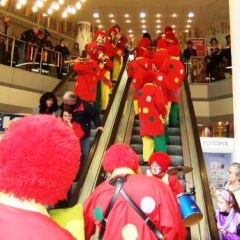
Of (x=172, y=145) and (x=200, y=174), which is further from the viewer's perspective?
(x=172, y=145)

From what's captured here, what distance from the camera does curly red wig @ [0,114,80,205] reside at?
3.79ft

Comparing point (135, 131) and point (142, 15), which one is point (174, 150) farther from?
point (142, 15)

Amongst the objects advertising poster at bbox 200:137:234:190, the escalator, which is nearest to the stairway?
the escalator

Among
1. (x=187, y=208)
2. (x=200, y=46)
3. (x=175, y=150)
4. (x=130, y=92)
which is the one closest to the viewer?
(x=187, y=208)

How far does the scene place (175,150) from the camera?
7.39 meters

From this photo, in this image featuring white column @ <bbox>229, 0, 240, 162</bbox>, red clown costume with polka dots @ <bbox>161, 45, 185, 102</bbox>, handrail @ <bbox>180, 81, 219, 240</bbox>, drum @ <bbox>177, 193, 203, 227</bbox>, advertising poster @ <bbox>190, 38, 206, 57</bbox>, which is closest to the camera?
drum @ <bbox>177, 193, 203, 227</bbox>

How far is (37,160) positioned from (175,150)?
6.36m

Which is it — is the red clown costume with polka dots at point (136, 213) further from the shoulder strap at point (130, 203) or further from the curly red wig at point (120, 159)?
the curly red wig at point (120, 159)

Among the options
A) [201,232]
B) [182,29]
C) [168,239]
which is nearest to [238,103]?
[201,232]

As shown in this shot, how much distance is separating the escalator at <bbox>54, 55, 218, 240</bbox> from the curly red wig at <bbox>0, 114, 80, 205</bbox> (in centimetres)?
284

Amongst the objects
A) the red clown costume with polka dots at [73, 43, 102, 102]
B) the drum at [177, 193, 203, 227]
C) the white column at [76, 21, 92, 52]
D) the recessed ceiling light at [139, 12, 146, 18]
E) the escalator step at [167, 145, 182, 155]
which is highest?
the recessed ceiling light at [139, 12, 146, 18]

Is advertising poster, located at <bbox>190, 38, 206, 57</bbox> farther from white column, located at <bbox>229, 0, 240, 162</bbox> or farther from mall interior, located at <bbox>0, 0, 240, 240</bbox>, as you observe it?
white column, located at <bbox>229, 0, 240, 162</bbox>

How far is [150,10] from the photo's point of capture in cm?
1644

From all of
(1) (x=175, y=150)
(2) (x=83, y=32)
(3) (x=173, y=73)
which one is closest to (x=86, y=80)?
(3) (x=173, y=73)
